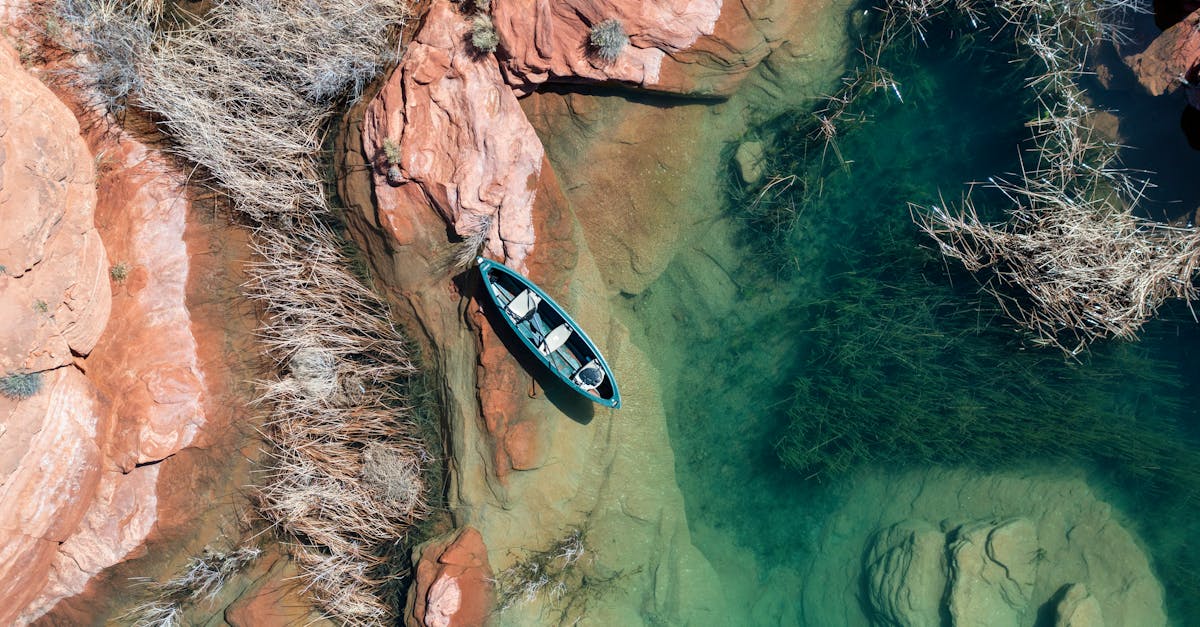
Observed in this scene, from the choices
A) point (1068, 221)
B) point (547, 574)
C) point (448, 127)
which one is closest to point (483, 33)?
point (448, 127)

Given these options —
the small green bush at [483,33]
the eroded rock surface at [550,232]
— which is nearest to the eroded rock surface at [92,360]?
the eroded rock surface at [550,232]

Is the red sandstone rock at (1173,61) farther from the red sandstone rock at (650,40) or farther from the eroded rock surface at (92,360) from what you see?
Answer: the eroded rock surface at (92,360)

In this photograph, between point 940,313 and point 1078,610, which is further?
point 940,313

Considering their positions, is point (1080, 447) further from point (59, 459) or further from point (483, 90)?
point (59, 459)

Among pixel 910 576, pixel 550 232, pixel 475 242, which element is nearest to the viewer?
pixel 475 242

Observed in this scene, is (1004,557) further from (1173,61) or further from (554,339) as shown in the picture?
(554,339)

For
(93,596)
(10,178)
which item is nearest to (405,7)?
(10,178)

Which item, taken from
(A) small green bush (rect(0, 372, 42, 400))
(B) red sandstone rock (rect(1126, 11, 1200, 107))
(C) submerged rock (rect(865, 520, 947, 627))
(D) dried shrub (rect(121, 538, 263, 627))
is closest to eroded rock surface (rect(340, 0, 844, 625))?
(C) submerged rock (rect(865, 520, 947, 627))
